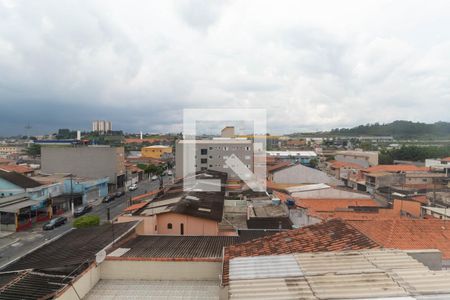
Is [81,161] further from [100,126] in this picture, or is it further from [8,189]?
[100,126]

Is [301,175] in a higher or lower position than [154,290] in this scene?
lower

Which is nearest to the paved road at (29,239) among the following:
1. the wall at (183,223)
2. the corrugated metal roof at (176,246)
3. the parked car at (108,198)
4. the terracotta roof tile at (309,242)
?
the parked car at (108,198)

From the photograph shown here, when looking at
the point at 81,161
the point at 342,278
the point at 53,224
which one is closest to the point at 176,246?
the point at 342,278

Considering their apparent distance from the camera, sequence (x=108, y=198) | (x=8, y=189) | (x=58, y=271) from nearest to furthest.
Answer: (x=58, y=271), (x=8, y=189), (x=108, y=198)

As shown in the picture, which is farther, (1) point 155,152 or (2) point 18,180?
(1) point 155,152

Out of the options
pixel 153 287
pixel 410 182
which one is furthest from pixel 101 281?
pixel 410 182

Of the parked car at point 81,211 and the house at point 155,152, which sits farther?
the house at point 155,152

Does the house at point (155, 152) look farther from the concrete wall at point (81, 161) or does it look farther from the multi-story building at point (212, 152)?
the concrete wall at point (81, 161)

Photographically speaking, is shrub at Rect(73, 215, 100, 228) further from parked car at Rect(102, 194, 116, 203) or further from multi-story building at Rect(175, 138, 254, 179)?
multi-story building at Rect(175, 138, 254, 179)
